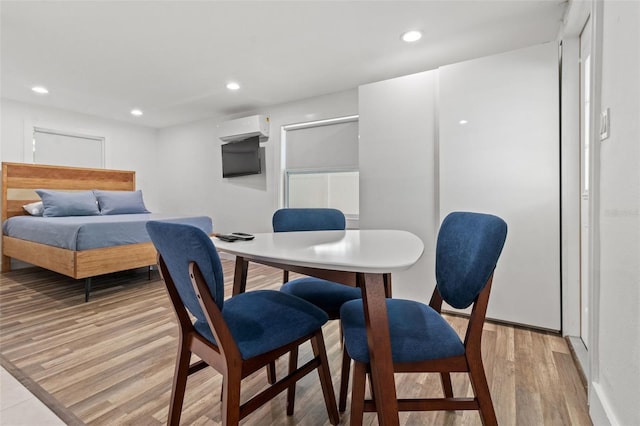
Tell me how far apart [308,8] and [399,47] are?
0.96 m

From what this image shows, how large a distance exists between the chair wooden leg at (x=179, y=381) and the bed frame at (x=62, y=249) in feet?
7.28

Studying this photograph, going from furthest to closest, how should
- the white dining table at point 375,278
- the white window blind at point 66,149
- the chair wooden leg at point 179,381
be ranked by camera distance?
the white window blind at point 66,149 → the chair wooden leg at point 179,381 → the white dining table at point 375,278

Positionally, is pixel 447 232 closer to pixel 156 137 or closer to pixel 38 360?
pixel 38 360

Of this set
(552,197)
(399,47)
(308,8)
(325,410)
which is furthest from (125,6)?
(552,197)

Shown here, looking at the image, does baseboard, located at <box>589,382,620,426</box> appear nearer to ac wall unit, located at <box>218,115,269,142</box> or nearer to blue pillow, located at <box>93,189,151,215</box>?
ac wall unit, located at <box>218,115,269,142</box>

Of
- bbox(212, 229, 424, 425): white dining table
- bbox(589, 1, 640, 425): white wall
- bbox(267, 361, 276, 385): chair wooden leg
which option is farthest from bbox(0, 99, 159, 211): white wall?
bbox(589, 1, 640, 425): white wall

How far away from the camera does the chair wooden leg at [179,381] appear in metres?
1.14

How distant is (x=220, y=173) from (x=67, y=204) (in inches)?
79.1

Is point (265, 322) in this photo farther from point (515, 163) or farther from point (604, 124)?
point (515, 163)

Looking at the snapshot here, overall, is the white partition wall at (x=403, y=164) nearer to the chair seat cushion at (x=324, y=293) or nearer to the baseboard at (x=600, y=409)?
the chair seat cushion at (x=324, y=293)

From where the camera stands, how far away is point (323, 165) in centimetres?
401

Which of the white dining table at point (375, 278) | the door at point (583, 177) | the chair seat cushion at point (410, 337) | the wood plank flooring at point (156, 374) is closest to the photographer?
the white dining table at point (375, 278)

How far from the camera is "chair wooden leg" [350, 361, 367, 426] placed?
98 cm

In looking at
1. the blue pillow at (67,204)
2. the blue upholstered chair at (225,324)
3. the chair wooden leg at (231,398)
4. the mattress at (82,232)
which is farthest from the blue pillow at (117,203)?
the chair wooden leg at (231,398)
